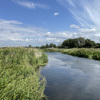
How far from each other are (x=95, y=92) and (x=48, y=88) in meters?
3.34

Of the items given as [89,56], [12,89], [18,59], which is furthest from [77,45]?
[12,89]

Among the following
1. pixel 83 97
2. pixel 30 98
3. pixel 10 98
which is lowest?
pixel 83 97

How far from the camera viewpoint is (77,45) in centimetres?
10119

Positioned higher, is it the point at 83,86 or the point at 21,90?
the point at 21,90

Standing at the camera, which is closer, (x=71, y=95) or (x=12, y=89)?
(x=12, y=89)

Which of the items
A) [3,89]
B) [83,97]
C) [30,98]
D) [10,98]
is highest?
[3,89]

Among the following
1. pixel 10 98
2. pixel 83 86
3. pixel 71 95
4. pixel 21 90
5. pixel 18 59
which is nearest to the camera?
pixel 10 98

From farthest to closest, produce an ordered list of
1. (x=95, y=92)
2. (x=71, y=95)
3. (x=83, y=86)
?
(x=83, y=86) → (x=95, y=92) → (x=71, y=95)

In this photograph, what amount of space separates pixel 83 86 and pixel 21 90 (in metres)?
5.65

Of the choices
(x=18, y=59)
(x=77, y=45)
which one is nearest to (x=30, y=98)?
(x=18, y=59)

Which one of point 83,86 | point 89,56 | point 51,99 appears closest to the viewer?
point 51,99

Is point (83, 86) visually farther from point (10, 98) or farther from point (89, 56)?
point (89, 56)

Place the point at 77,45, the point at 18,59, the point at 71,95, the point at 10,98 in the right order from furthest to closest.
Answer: the point at 77,45 < the point at 18,59 < the point at 71,95 < the point at 10,98

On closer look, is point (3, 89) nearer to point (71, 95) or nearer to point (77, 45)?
point (71, 95)
